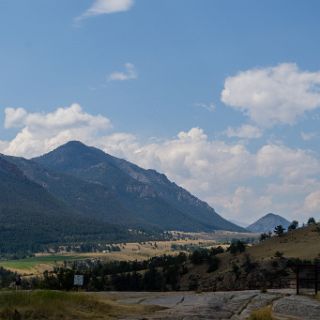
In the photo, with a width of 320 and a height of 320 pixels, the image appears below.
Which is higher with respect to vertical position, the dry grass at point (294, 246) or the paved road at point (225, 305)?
the dry grass at point (294, 246)

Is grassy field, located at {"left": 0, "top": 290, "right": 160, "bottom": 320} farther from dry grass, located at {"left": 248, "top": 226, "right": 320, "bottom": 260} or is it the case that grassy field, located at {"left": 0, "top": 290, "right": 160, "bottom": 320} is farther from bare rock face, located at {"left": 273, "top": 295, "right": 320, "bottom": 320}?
dry grass, located at {"left": 248, "top": 226, "right": 320, "bottom": 260}

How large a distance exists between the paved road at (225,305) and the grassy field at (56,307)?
4.63 feet

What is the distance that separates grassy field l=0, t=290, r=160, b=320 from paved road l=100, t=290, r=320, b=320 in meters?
1.41

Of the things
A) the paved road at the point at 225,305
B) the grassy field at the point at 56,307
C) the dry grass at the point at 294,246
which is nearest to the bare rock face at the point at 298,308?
the paved road at the point at 225,305

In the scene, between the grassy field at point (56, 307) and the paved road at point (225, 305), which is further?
the paved road at point (225, 305)

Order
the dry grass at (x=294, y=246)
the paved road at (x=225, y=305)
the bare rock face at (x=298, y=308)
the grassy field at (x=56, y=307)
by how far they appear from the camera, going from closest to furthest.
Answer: the grassy field at (x=56, y=307)
the paved road at (x=225, y=305)
the bare rock face at (x=298, y=308)
the dry grass at (x=294, y=246)

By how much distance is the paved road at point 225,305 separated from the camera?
27.8 m

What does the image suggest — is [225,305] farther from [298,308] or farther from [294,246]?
[294,246]

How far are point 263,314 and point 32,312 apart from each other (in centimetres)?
931

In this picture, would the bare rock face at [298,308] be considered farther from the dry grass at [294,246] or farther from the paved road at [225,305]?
the dry grass at [294,246]

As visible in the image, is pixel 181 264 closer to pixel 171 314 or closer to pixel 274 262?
pixel 274 262

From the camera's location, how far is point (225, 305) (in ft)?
102

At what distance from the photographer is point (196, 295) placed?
3619 centimetres

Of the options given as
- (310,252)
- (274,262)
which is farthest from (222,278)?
(310,252)
